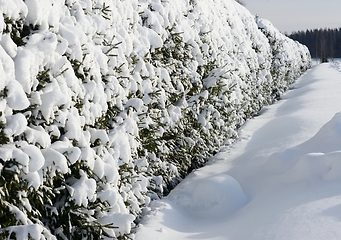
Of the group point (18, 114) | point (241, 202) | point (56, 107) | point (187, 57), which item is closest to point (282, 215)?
point (241, 202)

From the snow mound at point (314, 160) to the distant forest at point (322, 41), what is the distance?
257 ft

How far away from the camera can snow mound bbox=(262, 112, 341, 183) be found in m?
3.62

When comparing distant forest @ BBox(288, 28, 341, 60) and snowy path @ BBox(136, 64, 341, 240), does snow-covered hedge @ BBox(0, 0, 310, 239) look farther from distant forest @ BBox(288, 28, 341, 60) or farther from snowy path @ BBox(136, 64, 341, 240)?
distant forest @ BBox(288, 28, 341, 60)

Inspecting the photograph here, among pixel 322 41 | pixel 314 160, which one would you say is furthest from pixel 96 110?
pixel 322 41

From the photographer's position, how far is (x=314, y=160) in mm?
3705

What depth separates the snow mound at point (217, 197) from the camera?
3785 millimetres

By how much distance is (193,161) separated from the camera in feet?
17.2

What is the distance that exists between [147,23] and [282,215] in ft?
8.21

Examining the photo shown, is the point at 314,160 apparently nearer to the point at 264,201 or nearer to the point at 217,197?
the point at 264,201

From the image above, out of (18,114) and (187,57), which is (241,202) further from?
(18,114)

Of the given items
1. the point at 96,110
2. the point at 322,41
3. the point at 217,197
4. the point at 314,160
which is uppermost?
the point at 96,110

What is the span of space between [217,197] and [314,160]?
43.7 inches

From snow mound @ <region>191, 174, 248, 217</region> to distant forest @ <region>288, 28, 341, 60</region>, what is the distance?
3125 inches

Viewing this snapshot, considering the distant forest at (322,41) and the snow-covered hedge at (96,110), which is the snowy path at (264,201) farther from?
the distant forest at (322,41)
